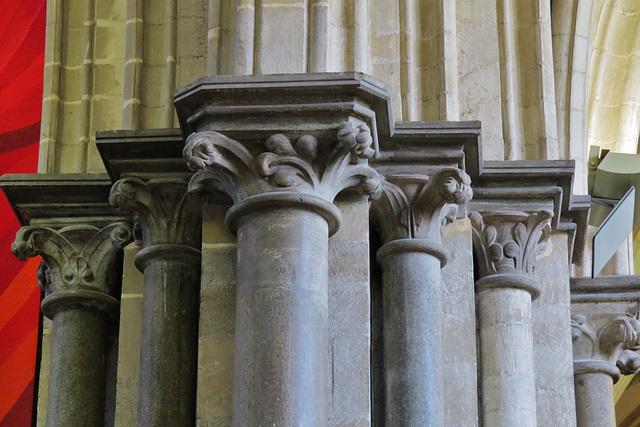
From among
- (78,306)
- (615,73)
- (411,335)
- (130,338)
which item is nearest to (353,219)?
(411,335)

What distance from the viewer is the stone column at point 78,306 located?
600cm

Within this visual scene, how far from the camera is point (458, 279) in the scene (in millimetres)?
5879

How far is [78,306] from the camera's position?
241 inches

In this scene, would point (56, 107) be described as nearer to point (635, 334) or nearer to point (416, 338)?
point (416, 338)

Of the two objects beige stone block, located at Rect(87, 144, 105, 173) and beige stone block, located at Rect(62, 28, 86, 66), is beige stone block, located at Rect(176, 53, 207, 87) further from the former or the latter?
beige stone block, located at Rect(62, 28, 86, 66)

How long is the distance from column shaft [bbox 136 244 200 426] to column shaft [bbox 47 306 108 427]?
53cm

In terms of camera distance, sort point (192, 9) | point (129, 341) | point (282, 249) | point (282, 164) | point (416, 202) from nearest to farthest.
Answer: point (282, 249) → point (282, 164) → point (416, 202) → point (129, 341) → point (192, 9)

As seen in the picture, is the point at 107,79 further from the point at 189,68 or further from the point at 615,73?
the point at 615,73

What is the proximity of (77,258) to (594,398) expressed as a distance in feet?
10.0

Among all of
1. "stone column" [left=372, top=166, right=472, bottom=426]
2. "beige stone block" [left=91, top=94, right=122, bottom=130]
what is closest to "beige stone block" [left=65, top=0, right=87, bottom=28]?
"beige stone block" [left=91, top=94, right=122, bottom=130]

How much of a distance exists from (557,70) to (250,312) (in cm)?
422

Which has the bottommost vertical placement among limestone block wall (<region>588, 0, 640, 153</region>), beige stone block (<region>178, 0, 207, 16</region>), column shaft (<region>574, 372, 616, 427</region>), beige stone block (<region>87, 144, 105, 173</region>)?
column shaft (<region>574, 372, 616, 427</region>)

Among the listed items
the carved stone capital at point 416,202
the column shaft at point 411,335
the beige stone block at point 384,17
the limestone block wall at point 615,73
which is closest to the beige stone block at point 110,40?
the beige stone block at point 384,17

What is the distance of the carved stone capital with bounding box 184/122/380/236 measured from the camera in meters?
5.14
